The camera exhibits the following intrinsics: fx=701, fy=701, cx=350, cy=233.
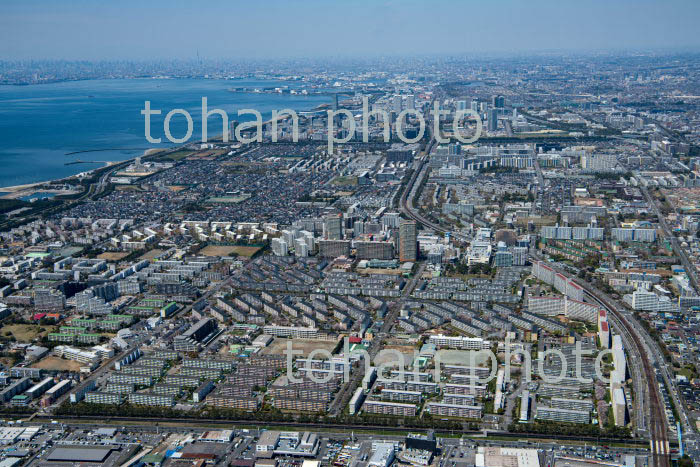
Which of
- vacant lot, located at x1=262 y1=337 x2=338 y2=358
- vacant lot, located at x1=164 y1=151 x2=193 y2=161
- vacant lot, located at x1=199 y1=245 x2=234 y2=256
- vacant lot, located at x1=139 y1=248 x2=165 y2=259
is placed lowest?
vacant lot, located at x1=262 y1=337 x2=338 y2=358

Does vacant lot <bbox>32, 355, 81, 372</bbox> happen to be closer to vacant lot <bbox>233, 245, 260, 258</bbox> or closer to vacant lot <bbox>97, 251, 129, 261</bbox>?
vacant lot <bbox>97, 251, 129, 261</bbox>

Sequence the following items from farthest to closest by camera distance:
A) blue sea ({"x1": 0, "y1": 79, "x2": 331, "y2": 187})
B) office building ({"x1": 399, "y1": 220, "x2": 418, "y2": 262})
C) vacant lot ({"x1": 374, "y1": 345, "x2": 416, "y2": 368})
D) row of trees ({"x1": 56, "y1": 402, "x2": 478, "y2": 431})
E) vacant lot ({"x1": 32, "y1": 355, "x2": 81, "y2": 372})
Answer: blue sea ({"x1": 0, "y1": 79, "x2": 331, "y2": 187})
office building ({"x1": 399, "y1": 220, "x2": 418, "y2": 262})
vacant lot ({"x1": 32, "y1": 355, "x2": 81, "y2": 372})
vacant lot ({"x1": 374, "y1": 345, "x2": 416, "y2": 368})
row of trees ({"x1": 56, "y1": 402, "x2": 478, "y2": 431})

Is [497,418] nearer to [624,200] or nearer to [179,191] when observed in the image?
[624,200]

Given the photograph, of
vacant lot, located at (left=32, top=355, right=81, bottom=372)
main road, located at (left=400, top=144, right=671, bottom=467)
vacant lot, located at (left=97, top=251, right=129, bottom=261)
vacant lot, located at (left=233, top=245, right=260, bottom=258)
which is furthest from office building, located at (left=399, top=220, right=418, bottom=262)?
vacant lot, located at (left=32, top=355, right=81, bottom=372)

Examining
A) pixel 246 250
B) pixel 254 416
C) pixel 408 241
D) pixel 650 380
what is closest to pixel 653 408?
pixel 650 380

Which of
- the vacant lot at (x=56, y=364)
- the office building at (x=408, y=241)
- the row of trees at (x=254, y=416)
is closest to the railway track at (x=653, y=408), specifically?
the row of trees at (x=254, y=416)
